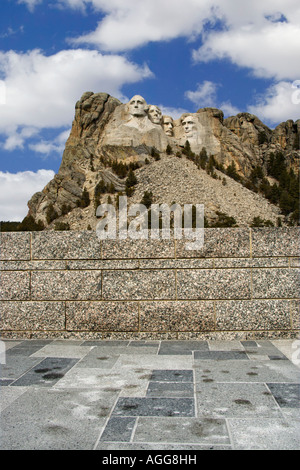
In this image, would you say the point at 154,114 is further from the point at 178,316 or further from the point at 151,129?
the point at 178,316

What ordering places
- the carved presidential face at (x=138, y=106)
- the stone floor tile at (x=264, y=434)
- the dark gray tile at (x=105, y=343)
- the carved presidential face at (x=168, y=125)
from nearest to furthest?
the stone floor tile at (x=264, y=434), the dark gray tile at (x=105, y=343), the carved presidential face at (x=138, y=106), the carved presidential face at (x=168, y=125)

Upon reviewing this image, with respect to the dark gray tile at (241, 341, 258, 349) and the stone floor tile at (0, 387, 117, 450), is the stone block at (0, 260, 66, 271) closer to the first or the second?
the stone floor tile at (0, 387, 117, 450)

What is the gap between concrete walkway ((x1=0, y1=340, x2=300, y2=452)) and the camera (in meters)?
2.71

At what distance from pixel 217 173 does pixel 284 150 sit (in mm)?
26130

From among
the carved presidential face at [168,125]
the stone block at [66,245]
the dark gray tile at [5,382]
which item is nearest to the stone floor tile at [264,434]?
the dark gray tile at [5,382]

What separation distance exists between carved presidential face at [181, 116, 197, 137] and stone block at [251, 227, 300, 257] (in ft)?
235

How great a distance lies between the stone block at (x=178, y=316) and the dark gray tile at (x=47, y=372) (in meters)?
1.28

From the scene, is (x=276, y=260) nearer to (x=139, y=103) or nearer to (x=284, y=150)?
(x=139, y=103)

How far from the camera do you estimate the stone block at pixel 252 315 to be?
5.52m

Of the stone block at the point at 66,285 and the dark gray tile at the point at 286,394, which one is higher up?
the stone block at the point at 66,285

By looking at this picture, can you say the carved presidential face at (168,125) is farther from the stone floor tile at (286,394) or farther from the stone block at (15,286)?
the stone floor tile at (286,394)

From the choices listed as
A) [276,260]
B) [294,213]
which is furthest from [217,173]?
[276,260]

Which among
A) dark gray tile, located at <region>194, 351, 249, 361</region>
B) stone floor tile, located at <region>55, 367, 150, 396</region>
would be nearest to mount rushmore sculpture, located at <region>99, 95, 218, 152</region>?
dark gray tile, located at <region>194, 351, 249, 361</region>

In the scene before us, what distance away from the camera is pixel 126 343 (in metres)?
5.39
